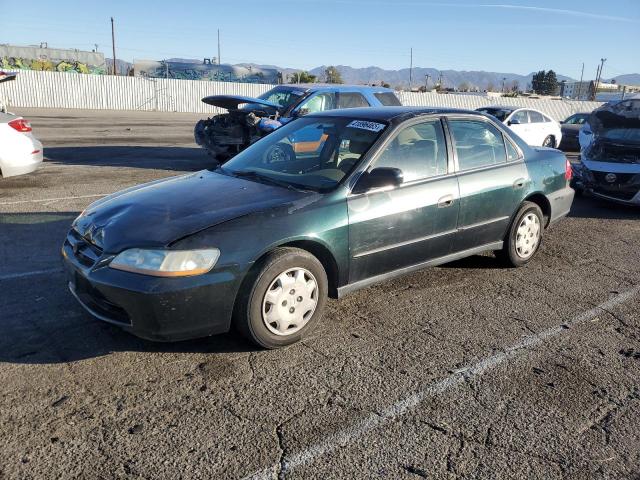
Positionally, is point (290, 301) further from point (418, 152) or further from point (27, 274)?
point (27, 274)

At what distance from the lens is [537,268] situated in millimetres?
5672

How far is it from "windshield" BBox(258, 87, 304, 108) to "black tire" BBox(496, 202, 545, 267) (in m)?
6.77

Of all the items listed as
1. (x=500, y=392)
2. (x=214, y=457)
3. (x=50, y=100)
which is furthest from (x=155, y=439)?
(x=50, y=100)

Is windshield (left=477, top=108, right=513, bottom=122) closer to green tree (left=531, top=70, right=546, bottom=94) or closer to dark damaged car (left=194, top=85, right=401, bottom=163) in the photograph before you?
dark damaged car (left=194, top=85, right=401, bottom=163)

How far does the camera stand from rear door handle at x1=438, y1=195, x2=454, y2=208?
4.57 meters

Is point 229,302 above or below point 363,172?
below

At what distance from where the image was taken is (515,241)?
17.9ft

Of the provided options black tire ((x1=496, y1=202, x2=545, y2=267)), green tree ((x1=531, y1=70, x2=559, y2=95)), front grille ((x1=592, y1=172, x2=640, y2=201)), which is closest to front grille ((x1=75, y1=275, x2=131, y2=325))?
black tire ((x1=496, y1=202, x2=545, y2=267))

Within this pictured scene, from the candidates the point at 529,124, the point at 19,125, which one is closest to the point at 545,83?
the point at 529,124

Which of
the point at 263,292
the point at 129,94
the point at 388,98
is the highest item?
the point at 129,94

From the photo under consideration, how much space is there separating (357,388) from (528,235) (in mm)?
3118

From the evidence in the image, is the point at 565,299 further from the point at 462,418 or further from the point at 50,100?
the point at 50,100

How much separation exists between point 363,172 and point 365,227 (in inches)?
17.0

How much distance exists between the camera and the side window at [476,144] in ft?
16.1
